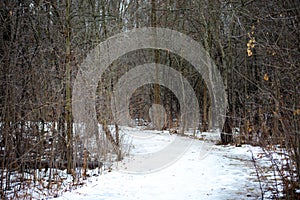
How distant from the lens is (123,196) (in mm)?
5074

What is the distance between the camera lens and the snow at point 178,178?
201 inches

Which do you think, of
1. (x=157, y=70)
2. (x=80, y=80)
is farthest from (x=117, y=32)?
(x=157, y=70)

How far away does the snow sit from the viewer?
5.12 m

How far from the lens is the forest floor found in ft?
16.7

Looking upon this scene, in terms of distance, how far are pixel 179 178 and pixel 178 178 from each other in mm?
20

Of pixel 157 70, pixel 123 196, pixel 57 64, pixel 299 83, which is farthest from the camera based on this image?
pixel 157 70

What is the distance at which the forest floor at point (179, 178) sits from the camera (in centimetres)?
508

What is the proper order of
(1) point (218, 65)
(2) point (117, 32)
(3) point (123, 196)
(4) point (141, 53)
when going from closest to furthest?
(3) point (123, 196)
(2) point (117, 32)
(1) point (218, 65)
(4) point (141, 53)

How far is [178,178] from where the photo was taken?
20.4 ft

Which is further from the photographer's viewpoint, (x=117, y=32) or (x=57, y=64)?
(x=117, y=32)

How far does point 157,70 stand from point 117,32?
8.13 metres

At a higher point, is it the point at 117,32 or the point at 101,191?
the point at 117,32

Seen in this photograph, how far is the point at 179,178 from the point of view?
6.23m

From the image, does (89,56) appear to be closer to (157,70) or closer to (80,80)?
(80,80)
